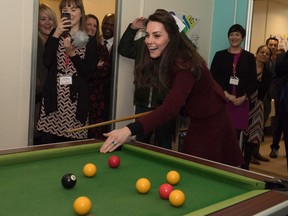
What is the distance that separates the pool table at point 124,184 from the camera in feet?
4.02

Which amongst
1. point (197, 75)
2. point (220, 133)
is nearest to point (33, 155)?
point (197, 75)

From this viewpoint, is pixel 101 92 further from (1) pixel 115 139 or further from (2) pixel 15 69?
(1) pixel 115 139

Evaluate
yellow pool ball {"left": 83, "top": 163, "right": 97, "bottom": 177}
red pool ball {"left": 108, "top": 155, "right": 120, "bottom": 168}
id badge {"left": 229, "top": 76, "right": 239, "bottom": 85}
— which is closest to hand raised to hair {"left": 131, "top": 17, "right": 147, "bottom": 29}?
id badge {"left": 229, "top": 76, "right": 239, "bottom": 85}

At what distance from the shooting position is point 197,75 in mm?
1954

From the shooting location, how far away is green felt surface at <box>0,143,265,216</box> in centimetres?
124

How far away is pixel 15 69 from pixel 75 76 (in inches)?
20.0

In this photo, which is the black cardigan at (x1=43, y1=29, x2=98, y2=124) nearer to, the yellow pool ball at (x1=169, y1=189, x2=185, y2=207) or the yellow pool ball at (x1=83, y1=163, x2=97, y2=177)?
the yellow pool ball at (x1=83, y1=163, x2=97, y2=177)

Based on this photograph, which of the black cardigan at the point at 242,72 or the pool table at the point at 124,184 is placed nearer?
the pool table at the point at 124,184

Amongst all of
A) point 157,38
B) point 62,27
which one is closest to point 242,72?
point 62,27

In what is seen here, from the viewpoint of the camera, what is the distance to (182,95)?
1.88 metres

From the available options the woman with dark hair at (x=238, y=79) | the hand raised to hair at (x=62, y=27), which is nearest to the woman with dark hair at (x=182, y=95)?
the hand raised to hair at (x=62, y=27)

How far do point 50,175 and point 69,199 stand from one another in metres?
0.28

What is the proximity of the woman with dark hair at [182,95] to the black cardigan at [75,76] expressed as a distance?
0.81 meters

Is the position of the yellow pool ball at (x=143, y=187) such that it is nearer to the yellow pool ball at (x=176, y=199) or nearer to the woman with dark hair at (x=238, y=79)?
the yellow pool ball at (x=176, y=199)
